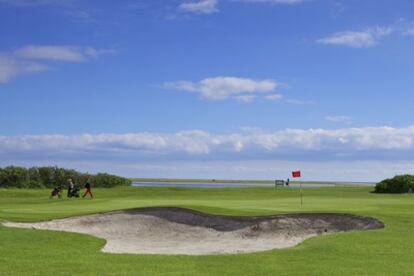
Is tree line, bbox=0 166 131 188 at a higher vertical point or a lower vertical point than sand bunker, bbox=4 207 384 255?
higher

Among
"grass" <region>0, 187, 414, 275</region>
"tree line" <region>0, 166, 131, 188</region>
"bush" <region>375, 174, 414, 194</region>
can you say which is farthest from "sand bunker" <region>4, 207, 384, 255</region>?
"tree line" <region>0, 166, 131, 188</region>

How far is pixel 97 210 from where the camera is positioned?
3184 cm

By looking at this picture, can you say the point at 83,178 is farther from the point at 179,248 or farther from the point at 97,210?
the point at 179,248

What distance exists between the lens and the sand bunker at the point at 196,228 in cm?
2425

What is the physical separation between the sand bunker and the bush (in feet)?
131

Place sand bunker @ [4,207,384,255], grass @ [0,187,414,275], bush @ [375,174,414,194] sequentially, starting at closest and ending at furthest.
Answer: grass @ [0,187,414,275], sand bunker @ [4,207,384,255], bush @ [375,174,414,194]

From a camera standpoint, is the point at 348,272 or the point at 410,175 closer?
the point at 348,272

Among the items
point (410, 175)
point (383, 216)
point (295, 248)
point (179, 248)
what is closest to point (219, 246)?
point (179, 248)

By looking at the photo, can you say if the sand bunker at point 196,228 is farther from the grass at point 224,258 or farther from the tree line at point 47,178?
the tree line at point 47,178

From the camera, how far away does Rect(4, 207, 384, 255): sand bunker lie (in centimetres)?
2425

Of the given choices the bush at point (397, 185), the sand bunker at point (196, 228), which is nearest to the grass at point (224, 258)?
the sand bunker at point (196, 228)

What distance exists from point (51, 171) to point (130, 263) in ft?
201

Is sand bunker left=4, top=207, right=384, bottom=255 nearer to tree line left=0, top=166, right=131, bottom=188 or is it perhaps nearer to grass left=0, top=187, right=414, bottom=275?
grass left=0, top=187, right=414, bottom=275

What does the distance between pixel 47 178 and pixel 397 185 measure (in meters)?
42.8
